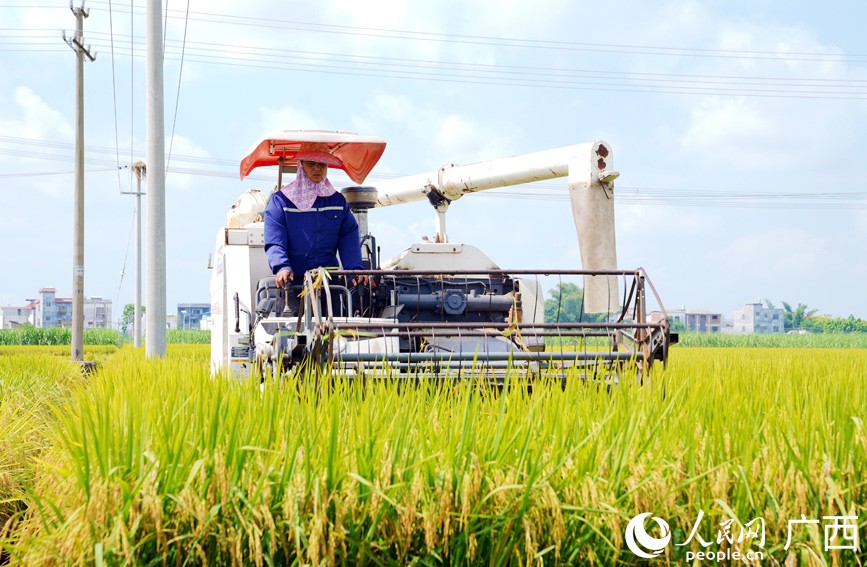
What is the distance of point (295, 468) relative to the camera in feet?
8.77

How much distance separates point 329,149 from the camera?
7.72m

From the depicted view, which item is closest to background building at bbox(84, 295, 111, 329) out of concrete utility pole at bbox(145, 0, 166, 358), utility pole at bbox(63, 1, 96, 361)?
utility pole at bbox(63, 1, 96, 361)

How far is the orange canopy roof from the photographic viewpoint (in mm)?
7145

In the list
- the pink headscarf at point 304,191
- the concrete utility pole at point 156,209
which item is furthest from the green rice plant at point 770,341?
the pink headscarf at point 304,191

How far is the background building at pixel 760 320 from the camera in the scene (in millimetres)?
119125

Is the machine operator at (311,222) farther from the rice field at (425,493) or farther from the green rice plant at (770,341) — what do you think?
the green rice plant at (770,341)

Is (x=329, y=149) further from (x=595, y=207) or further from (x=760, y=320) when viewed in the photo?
(x=760, y=320)

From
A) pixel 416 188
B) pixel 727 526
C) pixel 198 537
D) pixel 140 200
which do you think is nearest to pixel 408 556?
pixel 198 537

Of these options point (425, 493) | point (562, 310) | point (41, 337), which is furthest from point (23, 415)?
point (41, 337)

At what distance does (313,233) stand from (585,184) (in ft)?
13.5

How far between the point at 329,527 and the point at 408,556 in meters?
0.33

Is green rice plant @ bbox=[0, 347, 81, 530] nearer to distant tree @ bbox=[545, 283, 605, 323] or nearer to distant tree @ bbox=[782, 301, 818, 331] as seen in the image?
distant tree @ bbox=[545, 283, 605, 323]

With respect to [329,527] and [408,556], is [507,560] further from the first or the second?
[329,527]

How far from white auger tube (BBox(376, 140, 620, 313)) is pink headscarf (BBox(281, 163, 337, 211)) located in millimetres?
2334
